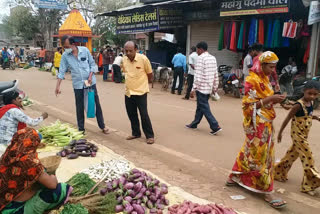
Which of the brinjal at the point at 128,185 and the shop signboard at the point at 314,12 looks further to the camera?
the shop signboard at the point at 314,12

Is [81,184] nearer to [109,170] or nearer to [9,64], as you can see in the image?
[109,170]

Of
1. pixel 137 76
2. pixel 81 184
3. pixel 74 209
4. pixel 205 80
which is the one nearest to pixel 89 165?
pixel 81 184

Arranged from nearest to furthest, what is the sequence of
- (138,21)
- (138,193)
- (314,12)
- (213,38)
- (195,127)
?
(138,193)
(195,127)
(314,12)
(213,38)
(138,21)

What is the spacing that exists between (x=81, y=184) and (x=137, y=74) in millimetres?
2582

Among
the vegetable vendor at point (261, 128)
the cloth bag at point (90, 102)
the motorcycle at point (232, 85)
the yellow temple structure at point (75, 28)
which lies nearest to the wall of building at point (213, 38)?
the motorcycle at point (232, 85)

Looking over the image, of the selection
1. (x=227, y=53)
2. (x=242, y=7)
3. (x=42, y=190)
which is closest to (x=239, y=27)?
(x=242, y=7)

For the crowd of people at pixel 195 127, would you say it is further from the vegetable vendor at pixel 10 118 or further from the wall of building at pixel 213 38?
the wall of building at pixel 213 38

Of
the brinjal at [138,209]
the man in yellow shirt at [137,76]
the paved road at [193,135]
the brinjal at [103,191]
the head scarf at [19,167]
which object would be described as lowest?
the paved road at [193,135]

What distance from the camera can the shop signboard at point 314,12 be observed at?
8844 mm

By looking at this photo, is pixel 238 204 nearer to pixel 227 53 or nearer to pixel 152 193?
pixel 152 193

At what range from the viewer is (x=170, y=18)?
14125mm

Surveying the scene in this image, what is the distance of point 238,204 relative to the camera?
138 inches

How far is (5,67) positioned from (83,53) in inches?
822

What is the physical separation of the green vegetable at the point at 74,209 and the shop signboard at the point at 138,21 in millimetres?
11816
